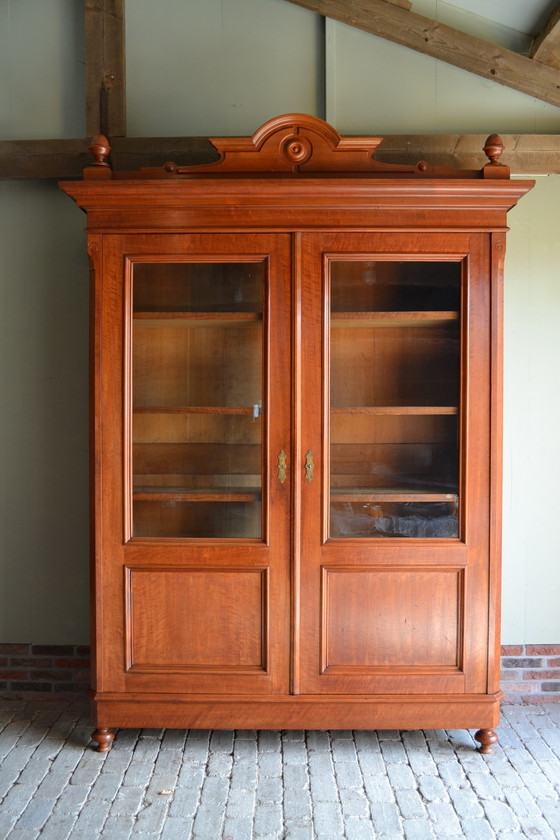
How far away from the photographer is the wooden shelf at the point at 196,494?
2.62m

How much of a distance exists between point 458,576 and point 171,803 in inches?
51.5

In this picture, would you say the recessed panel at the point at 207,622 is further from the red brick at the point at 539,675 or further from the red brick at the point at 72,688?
the red brick at the point at 539,675

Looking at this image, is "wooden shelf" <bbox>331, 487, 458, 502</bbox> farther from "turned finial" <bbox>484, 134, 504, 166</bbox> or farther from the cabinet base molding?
"turned finial" <bbox>484, 134, 504, 166</bbox>

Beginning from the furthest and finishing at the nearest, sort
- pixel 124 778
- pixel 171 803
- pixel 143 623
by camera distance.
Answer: pixel 143 623 < pixel 124 778 < pixel 171 803

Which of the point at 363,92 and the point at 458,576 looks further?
the point at 363,92

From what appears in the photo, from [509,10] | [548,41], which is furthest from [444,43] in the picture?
[548,41]

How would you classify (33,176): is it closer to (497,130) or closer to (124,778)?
(497,130)

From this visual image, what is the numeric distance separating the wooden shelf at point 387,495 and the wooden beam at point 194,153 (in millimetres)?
1498

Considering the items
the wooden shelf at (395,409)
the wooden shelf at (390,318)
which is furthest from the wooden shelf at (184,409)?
the wooden shelf at (390,318)

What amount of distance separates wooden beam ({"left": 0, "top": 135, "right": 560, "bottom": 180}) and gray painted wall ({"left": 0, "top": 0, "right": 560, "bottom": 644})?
0.32ft

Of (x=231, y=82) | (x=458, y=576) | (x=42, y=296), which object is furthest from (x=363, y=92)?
(x=458, y=576)

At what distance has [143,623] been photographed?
8.59 feet

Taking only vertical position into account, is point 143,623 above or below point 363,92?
below

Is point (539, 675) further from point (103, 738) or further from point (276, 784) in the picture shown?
point (103, 738)
